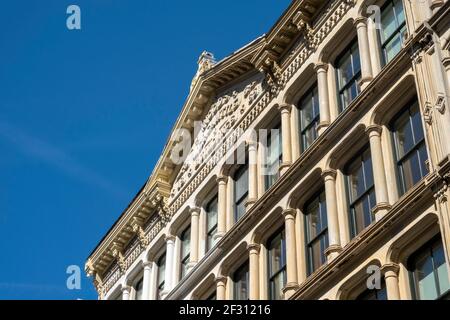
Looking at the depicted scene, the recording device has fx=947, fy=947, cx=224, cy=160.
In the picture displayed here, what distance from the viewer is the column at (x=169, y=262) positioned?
3591cm

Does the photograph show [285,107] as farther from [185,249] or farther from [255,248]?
[185,249]

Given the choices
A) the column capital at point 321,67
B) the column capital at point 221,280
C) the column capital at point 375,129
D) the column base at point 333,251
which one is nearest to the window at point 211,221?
the column capital at point 221,280

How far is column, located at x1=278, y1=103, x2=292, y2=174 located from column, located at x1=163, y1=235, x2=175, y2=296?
27.0ft

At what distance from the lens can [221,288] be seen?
1228 inches

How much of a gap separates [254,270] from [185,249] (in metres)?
7.69

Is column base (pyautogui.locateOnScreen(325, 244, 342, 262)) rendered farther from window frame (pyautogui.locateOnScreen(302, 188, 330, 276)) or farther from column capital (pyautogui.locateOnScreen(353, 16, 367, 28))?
column capital (pyautogui.locateOnScreen(353, 16, 367, 28))

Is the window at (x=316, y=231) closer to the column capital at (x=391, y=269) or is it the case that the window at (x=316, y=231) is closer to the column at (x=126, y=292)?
the column capital at (x=391, y=269)

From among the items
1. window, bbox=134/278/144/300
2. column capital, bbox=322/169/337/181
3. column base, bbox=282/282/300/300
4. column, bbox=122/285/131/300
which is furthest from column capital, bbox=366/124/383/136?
column, bbox=122/285/131/300

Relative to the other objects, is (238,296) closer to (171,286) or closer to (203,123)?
(171,286)

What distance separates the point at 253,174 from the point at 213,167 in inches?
152

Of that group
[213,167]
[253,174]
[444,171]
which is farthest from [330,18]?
[444,171]

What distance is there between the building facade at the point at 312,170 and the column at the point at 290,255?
0.04m

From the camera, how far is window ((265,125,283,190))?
3130cm

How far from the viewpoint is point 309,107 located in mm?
30766
